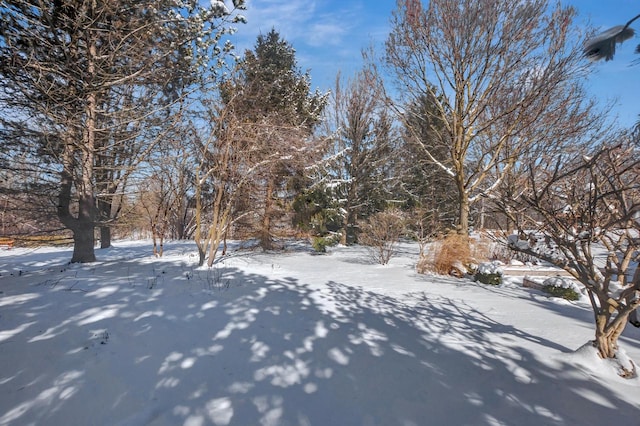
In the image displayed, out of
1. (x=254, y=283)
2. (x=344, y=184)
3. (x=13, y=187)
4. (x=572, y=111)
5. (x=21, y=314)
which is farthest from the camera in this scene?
(x=344, y=184)

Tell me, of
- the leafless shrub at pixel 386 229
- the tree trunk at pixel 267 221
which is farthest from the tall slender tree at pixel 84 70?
the leafless shrub at pixel 386 229

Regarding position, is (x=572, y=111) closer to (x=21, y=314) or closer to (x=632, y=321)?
(x=632, y=321)

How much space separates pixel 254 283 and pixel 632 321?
246 inches

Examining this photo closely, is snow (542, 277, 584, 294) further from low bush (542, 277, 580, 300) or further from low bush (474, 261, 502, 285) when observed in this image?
low bush (474, 261, 502, 285)

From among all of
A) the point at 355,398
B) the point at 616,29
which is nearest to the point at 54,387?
the point at 355,398

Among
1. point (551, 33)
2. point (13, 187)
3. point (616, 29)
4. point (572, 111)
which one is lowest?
point (13, 187)

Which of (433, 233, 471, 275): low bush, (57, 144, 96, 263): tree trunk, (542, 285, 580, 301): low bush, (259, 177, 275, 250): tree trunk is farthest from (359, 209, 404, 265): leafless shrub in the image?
(57, 144, 96, 263): tree trunk

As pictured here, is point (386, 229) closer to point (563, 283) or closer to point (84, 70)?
point (563, 283)

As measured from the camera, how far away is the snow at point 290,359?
2.29 metres

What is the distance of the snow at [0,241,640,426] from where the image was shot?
2293 millimetres

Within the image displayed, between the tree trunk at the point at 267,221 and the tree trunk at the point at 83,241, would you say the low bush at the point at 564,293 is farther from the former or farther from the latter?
the tree trunk at the point at 83,241

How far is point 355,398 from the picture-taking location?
251 centimetres

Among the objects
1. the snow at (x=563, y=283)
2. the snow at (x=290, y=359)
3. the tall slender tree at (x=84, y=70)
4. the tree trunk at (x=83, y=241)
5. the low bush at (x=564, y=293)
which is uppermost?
the tall slender tree at (x=84, y=70)

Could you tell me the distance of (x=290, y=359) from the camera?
3129mm
